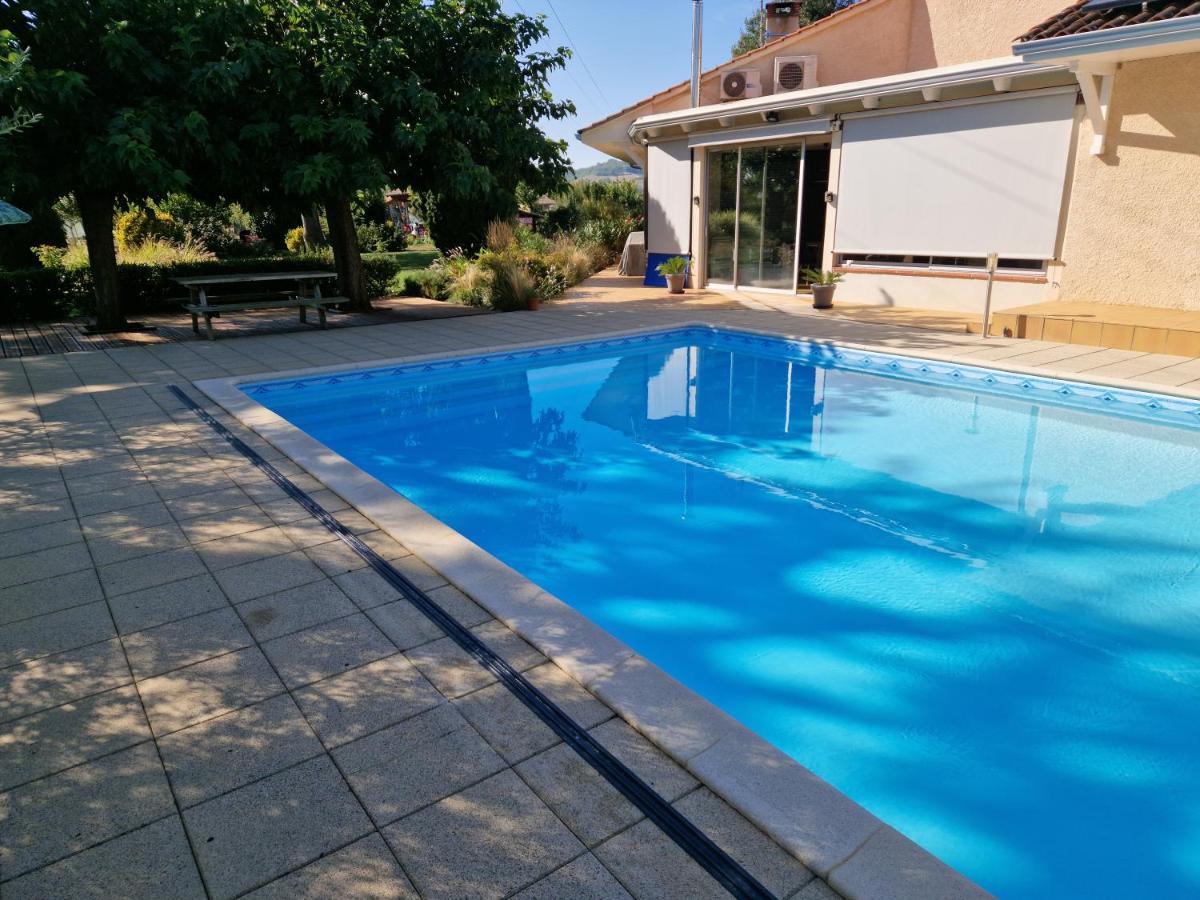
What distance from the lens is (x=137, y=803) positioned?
7.06ft

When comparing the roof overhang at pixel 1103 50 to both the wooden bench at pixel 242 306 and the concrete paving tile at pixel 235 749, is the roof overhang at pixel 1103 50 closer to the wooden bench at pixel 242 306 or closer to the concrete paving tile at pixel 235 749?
the wooden bench at pixel 242 306

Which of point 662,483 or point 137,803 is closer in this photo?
point 137,803

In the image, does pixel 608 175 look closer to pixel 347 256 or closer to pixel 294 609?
pixel 347 256

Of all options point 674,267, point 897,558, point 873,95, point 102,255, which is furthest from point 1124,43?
point 102,255

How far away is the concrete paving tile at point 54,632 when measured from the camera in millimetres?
2928

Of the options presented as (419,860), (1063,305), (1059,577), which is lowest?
(1059,577)

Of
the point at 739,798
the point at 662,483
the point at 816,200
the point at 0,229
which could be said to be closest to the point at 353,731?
the point at 739,798

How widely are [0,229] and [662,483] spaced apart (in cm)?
1389

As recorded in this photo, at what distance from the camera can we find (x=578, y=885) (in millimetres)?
1857

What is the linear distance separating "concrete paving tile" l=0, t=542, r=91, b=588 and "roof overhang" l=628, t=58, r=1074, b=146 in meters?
10.3

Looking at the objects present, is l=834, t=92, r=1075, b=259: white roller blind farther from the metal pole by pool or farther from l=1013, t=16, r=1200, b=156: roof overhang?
the metal pole by pool

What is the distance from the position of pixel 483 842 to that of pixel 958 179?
447 inches

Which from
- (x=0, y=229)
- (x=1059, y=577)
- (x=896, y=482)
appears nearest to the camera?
(x=1059, y=577)

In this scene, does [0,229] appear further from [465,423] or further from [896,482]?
[896,482]
